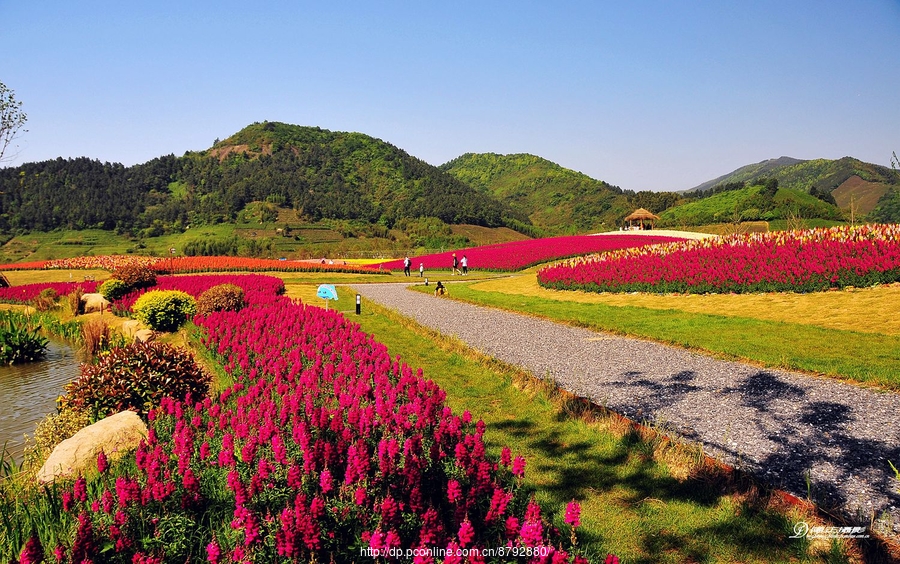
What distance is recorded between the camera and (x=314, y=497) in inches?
153

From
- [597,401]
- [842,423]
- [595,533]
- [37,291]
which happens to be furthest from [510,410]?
Answer: [37,291]

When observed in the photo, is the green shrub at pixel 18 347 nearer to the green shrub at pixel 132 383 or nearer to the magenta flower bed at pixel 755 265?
the green shrub at pixel 132 383

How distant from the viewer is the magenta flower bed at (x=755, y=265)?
52.3ft

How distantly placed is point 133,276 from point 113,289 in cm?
81

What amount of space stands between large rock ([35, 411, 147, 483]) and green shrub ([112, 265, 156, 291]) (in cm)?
1644

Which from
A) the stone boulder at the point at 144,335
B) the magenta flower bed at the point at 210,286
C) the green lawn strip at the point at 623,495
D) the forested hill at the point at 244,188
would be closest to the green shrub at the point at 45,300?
the magenta flower bed at the point at 210,286

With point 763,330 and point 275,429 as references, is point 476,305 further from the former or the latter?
point 275,429

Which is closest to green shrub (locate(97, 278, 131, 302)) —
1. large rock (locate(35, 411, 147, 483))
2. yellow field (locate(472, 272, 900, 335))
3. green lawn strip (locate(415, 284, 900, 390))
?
green lawn strip (locate(415, 284, 900, 390))

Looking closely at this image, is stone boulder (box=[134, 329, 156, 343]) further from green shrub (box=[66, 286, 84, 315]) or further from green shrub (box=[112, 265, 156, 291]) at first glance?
green shrub (box=[66, 286, 84, 315])

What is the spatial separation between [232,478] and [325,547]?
786 mm

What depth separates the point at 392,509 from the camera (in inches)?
131

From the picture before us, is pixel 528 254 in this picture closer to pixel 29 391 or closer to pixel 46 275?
pixel 46 275

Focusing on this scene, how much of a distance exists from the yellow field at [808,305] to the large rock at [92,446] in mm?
13756

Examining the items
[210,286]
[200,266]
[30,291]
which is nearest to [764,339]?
[210,286]
